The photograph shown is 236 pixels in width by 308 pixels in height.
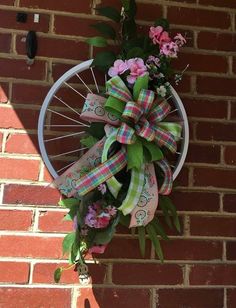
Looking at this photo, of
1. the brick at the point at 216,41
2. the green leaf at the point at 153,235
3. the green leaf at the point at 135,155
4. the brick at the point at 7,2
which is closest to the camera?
the green leaf at the point at 135,155

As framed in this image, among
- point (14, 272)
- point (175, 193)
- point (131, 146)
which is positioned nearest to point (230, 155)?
point (175, 193)

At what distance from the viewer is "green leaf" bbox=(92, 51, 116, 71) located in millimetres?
1417

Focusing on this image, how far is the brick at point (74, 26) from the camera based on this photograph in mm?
1528

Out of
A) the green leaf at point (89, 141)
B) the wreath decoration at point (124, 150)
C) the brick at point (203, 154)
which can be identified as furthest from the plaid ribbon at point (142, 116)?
the brick at point (203, 154)

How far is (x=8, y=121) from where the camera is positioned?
1484 mm

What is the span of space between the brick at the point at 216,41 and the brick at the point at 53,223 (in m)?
0.70

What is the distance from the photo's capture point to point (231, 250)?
1583 millimetres

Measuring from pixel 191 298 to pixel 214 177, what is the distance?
383 mm

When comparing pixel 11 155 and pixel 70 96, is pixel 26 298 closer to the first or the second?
pixel 11 155

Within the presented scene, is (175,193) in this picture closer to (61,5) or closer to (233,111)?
(233,111)

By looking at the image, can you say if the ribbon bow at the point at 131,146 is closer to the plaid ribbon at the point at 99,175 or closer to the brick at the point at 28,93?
the plaid ribbon at the point at 99,175

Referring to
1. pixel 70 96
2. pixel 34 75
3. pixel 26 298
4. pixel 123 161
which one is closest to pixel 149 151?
pixel 123 161

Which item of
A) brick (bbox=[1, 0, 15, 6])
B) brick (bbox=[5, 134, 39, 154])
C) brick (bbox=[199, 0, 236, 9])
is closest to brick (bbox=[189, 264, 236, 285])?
brick (bbox=[5, 134, 39, 154])

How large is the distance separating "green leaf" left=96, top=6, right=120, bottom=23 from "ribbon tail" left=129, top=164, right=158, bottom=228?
1.45 feet
